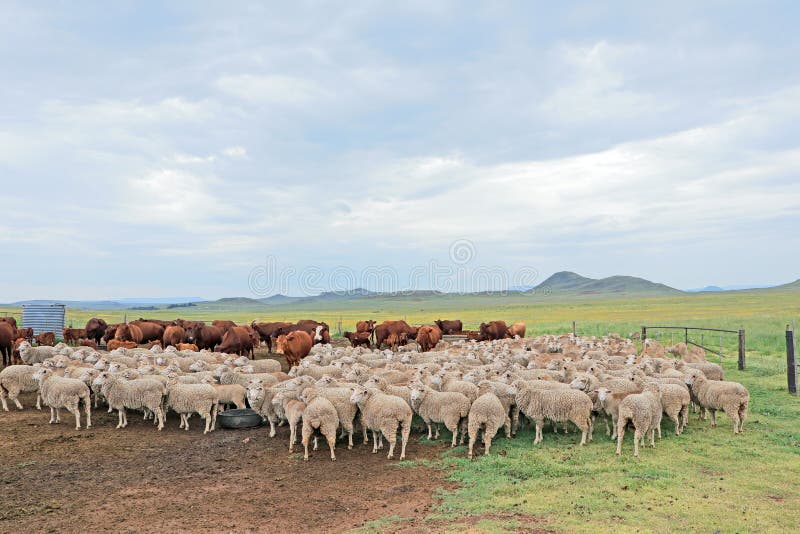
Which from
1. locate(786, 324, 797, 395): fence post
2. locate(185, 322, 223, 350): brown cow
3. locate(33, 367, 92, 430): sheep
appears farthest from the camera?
locate(185, 322, 223, 350): brown cow

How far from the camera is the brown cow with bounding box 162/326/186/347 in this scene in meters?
25.8

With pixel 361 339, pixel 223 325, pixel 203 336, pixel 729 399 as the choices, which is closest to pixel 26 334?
pixel 203 336

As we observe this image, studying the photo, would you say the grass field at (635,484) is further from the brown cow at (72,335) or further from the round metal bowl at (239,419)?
the brown cow at (72,335)

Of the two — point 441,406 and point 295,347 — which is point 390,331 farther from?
point 441,406

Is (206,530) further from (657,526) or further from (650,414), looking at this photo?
(650,414)

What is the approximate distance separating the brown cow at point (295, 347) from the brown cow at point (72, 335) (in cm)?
1408

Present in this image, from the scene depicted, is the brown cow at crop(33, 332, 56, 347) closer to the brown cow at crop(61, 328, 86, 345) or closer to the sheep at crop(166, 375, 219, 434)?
the brown cow at crop(61, 328, 86, 345)

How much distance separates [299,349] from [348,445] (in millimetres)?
12401

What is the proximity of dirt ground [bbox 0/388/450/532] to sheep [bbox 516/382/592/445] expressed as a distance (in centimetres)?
214

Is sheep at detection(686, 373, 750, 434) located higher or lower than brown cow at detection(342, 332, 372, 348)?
higher

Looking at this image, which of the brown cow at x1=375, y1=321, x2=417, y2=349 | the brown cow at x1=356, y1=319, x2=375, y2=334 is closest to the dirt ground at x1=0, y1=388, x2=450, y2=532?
the brown cow at x1=375, y1=321, x2=417, y2=349

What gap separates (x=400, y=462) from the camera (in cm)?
982

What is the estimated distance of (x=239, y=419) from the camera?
12.3 metres

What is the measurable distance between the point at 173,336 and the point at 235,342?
13.3 ft
